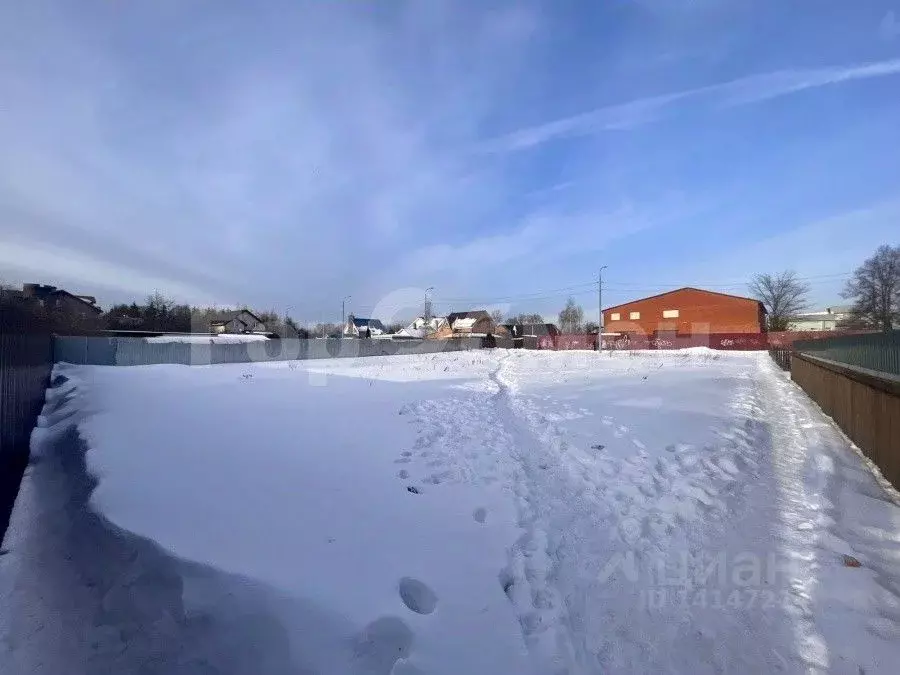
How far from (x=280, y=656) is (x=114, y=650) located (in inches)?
47.5

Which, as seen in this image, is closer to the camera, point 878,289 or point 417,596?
point 417,596

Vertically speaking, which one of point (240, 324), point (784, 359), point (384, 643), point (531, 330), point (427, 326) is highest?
point (240, 324)

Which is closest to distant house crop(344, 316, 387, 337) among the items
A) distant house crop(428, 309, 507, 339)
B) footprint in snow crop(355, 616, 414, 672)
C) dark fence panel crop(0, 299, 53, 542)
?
distant house crop(428, 309, 507, 339)

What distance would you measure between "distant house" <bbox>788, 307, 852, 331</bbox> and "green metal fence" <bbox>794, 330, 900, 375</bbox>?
68.3m

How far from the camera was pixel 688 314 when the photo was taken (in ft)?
180

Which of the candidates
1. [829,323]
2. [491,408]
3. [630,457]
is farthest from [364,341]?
[829,323]

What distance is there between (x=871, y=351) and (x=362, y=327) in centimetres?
9170

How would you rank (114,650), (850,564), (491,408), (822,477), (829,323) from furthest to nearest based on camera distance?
(829,323), (491,408), (822,477), (850,564), (114,650)

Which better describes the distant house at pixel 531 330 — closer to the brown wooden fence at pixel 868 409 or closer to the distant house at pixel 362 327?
the distant house at pixel 362 327

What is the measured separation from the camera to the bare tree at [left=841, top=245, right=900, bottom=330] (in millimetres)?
45656

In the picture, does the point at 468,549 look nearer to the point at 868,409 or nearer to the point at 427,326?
the point at 868,409

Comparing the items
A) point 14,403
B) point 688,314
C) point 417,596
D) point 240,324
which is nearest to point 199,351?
point 14,403

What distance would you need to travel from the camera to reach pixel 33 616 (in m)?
3.55

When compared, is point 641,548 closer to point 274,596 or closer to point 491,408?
point 274,596
